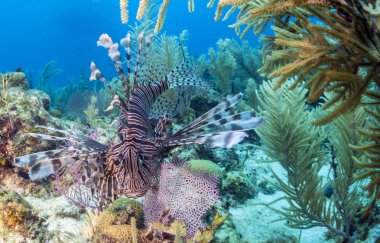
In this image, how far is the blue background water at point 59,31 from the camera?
2633 inches

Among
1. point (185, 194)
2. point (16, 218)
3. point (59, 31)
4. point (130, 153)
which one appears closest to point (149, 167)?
point (130, 153)

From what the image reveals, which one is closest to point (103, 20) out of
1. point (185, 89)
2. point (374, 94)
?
point (185, 89)

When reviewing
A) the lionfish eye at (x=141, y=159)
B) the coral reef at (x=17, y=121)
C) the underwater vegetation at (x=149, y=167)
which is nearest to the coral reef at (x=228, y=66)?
the coral reef at (x=17, y=121)

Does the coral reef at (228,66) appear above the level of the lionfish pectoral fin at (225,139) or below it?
above

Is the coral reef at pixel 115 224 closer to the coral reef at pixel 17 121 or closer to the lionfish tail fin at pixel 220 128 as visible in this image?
the lionfish tail fin at pixel 220 128

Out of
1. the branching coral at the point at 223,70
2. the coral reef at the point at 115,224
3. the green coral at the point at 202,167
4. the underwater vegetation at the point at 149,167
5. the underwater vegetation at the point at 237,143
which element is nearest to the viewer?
the underwater vegetation at the point at 237,143

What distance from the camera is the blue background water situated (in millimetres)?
66875

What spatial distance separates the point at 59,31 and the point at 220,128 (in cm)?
7838

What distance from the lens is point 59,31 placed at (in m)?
71.4

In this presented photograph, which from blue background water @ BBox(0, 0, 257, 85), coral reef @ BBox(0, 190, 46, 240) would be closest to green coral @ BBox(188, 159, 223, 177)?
coral reef @ BBox(0, 190, 46, 240)

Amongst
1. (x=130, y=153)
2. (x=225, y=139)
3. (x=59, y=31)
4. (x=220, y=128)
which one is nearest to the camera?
(x=225, y=139)

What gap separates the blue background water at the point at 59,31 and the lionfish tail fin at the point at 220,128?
2370 inches

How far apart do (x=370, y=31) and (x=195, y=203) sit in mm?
2059

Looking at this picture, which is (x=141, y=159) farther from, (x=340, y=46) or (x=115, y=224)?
(x=340, y=46)
